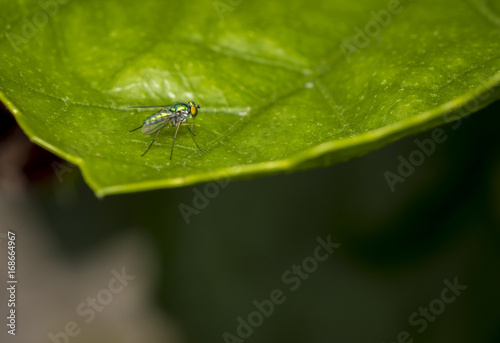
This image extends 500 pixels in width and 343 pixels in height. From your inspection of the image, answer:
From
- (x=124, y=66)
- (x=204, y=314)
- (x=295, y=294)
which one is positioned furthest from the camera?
(x=204, y=314)

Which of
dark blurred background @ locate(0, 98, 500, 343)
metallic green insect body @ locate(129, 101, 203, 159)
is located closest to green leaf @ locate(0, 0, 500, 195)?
metallic green insect body @ locate(129, 101, 203, 159)

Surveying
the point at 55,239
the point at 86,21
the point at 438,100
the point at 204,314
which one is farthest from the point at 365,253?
the point at 55,239

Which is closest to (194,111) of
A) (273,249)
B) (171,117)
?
(171,117)

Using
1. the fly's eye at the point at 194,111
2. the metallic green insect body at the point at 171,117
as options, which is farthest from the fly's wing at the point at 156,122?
the fly's eye at the point at 194,111

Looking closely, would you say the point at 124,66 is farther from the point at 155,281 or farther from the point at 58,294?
the point at 58,294

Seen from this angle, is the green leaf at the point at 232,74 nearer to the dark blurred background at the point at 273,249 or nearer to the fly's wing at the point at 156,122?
the fly's wing at the point at 156,122

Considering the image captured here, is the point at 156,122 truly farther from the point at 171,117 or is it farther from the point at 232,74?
the point at 232,74
